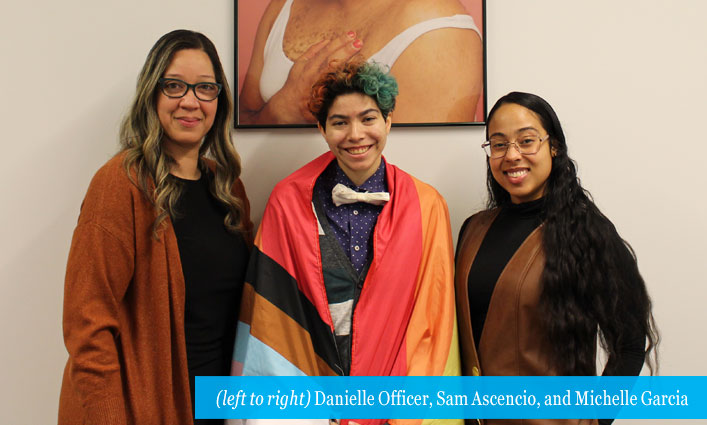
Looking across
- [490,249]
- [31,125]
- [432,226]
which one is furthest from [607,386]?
[31,125]

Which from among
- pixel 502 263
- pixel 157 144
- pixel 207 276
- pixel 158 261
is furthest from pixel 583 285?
pixel 157 144

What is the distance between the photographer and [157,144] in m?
1.44

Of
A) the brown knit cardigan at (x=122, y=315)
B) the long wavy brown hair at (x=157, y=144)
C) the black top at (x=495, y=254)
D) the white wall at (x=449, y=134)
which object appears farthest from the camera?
the white wall at (x=449, y=134)

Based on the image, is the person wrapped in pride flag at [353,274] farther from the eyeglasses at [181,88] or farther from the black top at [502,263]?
the eyeglasses at [181,88]

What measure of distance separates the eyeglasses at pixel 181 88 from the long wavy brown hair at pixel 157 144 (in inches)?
1.1

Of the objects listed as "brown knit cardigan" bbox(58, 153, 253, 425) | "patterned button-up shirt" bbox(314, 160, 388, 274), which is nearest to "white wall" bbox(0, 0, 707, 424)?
"patterned button-up shirt" bbox(314, 160, 388, 274)

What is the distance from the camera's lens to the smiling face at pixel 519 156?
4.85 feet

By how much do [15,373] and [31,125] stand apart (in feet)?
3.81

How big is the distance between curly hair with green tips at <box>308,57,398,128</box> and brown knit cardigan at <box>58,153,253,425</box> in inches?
27.3

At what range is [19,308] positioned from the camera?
199 centimetres

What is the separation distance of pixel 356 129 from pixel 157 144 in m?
0.67

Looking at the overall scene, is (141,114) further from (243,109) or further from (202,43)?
(243,109)

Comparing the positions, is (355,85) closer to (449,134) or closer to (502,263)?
(449,134)

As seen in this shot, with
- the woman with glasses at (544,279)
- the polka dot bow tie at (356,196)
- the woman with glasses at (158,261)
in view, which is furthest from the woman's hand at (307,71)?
the woman with glasses at (544,279)
